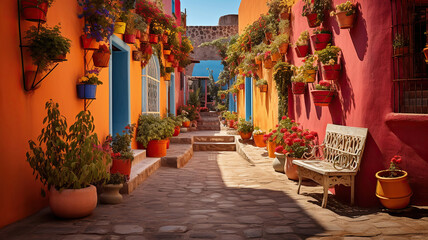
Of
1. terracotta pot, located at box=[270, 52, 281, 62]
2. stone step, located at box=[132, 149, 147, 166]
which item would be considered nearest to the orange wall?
stone step, located at box=[132, 149, 147, 166]

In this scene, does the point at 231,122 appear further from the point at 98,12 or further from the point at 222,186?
the point at 98,12

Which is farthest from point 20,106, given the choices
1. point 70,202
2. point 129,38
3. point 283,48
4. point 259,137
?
point 259,137

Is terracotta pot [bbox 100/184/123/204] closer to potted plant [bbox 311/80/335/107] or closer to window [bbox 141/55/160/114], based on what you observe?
potted plant [bbox 311/80/335/107]

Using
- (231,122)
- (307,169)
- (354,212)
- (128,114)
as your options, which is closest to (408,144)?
(354,212)

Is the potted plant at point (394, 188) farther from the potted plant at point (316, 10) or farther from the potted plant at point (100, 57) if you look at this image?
the potted plant at point (100, 57)

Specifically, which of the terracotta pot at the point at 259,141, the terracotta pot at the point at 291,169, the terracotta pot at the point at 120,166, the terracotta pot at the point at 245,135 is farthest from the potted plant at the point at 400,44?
the terracotta pot at the point at 245,135

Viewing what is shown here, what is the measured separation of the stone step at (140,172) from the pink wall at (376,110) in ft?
10.8

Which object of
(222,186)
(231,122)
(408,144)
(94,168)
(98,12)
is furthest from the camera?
(231,122)

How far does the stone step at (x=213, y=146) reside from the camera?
39.7 feet

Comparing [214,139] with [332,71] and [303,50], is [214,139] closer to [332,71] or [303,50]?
[303,50]

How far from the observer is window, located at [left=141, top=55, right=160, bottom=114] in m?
9.26

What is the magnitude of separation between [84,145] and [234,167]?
16.2ft

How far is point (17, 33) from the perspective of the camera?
3779mm

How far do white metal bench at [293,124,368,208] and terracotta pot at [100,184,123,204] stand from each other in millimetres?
2774
